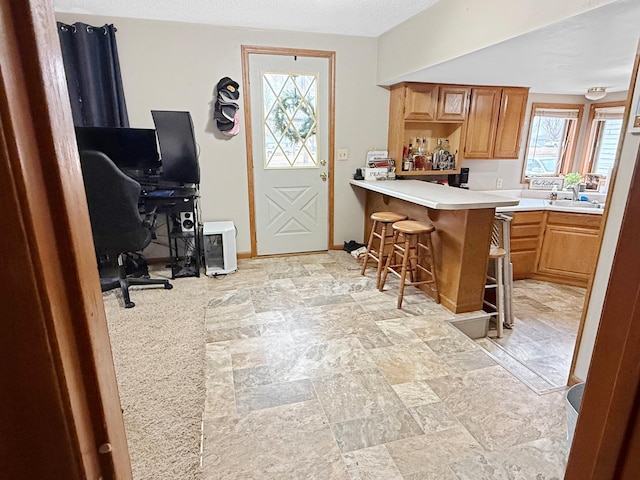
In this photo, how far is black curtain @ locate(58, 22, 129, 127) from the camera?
3223 millimetres

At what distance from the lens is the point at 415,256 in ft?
11.1

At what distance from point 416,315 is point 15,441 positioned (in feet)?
9.04

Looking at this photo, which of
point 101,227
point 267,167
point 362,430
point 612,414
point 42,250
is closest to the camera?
point 42,250

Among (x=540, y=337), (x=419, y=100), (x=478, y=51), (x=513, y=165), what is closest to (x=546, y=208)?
(x=513, y=165)

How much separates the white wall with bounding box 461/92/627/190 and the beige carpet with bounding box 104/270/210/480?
3.45 metres

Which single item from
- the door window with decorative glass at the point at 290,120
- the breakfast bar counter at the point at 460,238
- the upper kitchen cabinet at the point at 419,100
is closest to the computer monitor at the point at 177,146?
the door window with decorative glass at the point at 290,120

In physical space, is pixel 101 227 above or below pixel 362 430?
above

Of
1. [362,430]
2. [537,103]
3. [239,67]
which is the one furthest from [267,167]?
[537,103]

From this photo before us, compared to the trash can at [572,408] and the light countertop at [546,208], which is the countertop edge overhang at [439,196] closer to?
the light countertop at [546,208]

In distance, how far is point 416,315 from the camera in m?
2.88

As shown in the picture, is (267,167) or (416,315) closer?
(416,315)

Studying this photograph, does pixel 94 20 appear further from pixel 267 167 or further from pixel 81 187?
pixel 81 187

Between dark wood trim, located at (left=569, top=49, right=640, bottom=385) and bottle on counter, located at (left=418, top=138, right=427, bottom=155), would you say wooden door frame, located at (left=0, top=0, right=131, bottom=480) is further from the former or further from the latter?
bottle on counter, located at (left=418, top=138, right=427, bottom=155)

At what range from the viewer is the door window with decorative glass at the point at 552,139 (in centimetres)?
455
